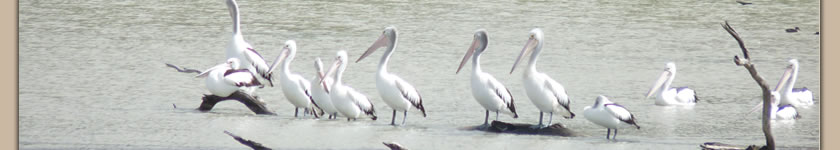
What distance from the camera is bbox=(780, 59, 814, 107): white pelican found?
885 centimetres

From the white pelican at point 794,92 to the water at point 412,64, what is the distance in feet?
0.39

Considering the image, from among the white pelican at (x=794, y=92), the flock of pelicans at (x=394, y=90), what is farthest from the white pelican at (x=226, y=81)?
the white pelican at (x=794, y=92)

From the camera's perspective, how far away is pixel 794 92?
9.01 m

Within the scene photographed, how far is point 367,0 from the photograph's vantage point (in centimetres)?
1491

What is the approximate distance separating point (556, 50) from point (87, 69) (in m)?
3.51

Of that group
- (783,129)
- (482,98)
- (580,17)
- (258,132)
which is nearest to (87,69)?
(258,132)

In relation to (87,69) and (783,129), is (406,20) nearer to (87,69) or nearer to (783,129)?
(87,69)

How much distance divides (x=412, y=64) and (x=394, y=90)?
276 centimetres

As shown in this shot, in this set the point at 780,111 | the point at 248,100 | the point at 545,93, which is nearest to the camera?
the point at 545,93

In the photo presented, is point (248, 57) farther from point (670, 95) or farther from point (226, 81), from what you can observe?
point (670, 95)

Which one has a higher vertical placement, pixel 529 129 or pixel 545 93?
pixel 545 93

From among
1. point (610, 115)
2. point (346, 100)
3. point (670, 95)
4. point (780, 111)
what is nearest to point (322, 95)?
point (346, 100)

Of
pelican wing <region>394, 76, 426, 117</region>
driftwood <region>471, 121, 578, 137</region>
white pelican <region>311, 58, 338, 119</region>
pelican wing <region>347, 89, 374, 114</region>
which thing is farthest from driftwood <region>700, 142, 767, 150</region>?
white pelican <region>311, 58, 338, 119</region>

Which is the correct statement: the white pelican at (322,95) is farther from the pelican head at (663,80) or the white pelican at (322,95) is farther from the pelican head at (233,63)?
the pelican head at (663,80)
